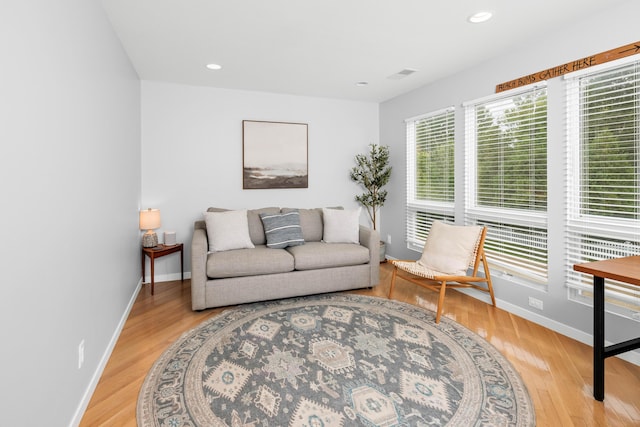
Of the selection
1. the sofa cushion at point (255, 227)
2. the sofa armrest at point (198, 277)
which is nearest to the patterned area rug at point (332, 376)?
the sofa armrest at point (198, 277)

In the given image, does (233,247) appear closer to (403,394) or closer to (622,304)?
(403,394)

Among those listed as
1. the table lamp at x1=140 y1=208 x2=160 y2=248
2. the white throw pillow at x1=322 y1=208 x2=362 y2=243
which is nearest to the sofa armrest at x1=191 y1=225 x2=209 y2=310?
the table lamp at x1=140 y1=208 x2=160 y2=248

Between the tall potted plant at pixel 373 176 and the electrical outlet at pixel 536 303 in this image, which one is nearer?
the electrical outlet at pixel 536 303

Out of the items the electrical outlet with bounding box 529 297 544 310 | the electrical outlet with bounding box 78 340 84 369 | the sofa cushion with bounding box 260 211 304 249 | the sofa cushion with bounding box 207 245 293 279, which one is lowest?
the electrical outlet with bounding box 529 297 544 310

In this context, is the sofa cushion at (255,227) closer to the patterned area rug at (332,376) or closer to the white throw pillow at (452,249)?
the patterned area rug at (332,376)

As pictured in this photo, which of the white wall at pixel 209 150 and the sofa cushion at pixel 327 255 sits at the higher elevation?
the white wall at pixel 209 150

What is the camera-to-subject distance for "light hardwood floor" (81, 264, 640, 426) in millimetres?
1918

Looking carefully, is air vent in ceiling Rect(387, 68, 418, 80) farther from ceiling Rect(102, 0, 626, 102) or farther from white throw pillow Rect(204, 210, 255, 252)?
white throw pillow Rect(204, 210, 255, 252)

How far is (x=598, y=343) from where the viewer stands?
2076 mm

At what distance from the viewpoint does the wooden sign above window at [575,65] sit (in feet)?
8.19

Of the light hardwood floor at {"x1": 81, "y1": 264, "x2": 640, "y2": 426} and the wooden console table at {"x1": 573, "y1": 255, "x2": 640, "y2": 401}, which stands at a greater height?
the wooden console table at {"x1": 573, "y1": 255, "x2": 640, "y2": 401}

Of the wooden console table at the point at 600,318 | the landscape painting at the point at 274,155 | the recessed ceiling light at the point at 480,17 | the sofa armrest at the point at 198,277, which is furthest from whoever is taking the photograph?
the landscape painting at the point at 274,155

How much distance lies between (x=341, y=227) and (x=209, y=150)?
6.77 feet

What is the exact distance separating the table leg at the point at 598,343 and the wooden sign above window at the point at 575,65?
170 cm
